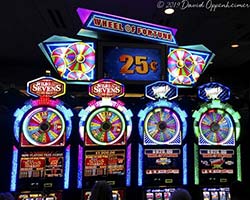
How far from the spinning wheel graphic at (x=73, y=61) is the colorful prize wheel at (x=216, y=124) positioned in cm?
168

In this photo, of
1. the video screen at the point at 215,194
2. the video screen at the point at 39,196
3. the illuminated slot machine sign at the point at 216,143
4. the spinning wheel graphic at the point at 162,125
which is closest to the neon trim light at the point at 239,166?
the illuminated slot machine sign at the point at 216,143

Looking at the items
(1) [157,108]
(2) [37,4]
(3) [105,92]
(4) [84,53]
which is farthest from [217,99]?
(2) [37,4]

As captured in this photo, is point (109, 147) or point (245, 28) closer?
point (109, 147)

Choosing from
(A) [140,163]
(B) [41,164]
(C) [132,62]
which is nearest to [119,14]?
(C) [132,62]

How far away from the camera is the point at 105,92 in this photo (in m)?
4.00

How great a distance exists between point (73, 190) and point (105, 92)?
48.8 inches

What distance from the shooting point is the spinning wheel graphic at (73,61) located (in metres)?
4.60

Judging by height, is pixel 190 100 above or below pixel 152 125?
above

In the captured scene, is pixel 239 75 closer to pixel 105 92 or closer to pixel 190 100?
pixel 190 100

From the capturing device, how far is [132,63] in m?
4.78

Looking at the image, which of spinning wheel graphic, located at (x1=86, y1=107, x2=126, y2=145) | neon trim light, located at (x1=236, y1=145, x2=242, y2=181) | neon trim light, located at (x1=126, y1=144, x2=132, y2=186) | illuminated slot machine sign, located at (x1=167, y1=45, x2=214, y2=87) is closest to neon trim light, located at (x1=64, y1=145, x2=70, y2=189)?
spinning wheel graphic, located at (x1=86, y1=107, x2=126, y2=145)

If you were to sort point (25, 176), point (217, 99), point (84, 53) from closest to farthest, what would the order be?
point (25, 176) < point (217, 99) < point (84, 53)

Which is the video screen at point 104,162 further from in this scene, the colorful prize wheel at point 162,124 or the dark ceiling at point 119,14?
the dark ceiling at point 119,14

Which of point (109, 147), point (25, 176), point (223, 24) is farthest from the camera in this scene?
point (223, 24)
